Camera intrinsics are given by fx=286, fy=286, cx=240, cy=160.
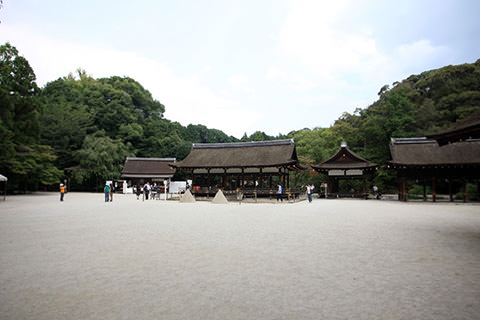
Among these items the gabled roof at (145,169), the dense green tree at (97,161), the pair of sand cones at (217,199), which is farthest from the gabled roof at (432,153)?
the dense green tree at (97,161)

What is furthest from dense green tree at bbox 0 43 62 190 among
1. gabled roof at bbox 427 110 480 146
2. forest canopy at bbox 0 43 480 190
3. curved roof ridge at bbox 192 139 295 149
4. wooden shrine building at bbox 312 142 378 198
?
gabled roof at bbox 427 110 480 146

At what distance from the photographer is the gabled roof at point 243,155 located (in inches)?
1051

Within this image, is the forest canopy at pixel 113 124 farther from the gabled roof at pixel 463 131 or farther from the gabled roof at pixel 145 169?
the gabled roof at pixel 463 131

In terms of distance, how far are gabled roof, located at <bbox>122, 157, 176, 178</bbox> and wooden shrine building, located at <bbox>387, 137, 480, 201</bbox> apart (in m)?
29.9

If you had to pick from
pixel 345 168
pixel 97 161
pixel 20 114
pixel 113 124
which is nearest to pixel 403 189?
pixel 345 168

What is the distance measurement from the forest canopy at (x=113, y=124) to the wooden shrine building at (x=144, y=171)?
4.38ft

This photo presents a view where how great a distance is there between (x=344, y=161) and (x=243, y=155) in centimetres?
1048

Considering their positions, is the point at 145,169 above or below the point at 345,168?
above

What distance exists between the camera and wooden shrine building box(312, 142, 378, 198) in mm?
28641

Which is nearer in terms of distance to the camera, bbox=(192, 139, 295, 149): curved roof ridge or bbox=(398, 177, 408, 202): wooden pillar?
bbox=(398, 177, 408, 202): wooden pillar

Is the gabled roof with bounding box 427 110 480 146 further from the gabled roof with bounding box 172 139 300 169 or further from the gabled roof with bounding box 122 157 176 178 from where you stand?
the gabled roof with bounding box 122 157 176 178

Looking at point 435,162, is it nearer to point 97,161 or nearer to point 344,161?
point 344,161

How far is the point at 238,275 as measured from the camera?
4.53m

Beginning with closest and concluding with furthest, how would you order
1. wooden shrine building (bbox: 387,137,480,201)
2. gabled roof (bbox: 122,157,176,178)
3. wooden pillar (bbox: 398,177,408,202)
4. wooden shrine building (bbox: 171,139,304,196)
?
wooden shrine building (bbox: 387,137,480,201) < wooden pillar (bbox: 398,177,408,202) < wooden shrine building (bbox: 171,139,304,196) < gabled roof (bbox: 122,157,176,178)
